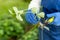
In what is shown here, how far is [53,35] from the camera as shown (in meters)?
1.46

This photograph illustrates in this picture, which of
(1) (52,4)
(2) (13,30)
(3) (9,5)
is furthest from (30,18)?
(3) (9,5)

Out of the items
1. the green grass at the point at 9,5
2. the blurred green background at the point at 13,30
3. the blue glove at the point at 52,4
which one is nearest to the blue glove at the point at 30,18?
the blue glove at the point at 52,4

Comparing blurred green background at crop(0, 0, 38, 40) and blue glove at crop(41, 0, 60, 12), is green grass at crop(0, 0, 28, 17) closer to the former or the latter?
blurred green background at crop(0, 0, 38, 40)

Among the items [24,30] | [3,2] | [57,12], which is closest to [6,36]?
[24,30]

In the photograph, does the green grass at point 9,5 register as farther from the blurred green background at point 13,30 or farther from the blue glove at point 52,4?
the blue glove at point 52,4

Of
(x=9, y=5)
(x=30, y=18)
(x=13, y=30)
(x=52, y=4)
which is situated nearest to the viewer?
(x=30, y=18)

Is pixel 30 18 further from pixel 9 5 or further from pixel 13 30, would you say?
pixel 9 5

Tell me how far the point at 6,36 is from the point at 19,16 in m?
1.68

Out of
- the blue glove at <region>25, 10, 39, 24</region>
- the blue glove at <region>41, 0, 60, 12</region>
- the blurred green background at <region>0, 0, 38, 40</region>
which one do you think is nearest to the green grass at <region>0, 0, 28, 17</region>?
the blurred green background at <region>0, 0, 38, 40</region>

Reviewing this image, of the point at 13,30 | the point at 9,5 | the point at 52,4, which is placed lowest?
the point at 13,30

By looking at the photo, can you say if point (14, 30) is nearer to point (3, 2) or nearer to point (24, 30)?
point (24, 30)

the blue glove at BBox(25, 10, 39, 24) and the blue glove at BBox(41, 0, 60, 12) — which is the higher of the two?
the blue glove at BBox(41, 0, 60, 12)

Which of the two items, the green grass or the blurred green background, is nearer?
the blurred green background

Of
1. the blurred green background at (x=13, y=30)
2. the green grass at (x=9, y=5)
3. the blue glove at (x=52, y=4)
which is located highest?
the green grass at (x=9, y=5)
